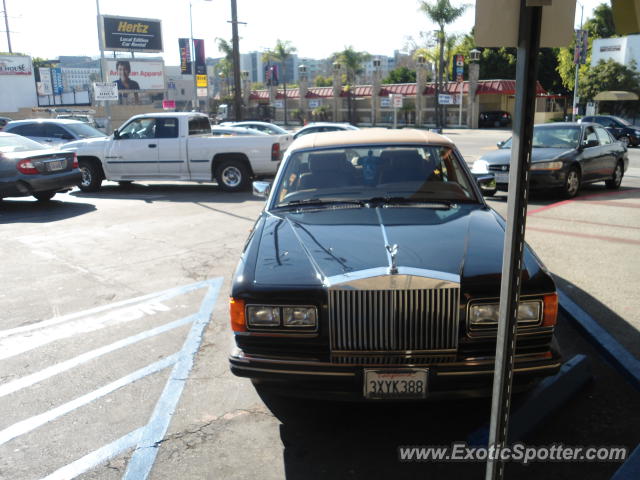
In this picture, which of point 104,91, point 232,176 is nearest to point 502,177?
point 232,176

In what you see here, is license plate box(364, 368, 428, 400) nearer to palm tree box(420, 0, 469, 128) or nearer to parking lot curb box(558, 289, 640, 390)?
parking lot curb box(558, 289, 640, 390)

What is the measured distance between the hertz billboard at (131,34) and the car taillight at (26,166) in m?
Result: 51.0

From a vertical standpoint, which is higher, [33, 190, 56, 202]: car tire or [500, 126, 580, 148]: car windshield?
[500, 126, 580, 148]: car windshield

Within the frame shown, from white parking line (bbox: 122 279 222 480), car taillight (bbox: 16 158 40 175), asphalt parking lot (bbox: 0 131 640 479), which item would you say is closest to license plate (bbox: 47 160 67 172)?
car taillight (bbox: 16 158 40 175)

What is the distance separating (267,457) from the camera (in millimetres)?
3393

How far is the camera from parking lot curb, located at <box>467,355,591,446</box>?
345 centimetres

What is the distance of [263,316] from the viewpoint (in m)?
3.37

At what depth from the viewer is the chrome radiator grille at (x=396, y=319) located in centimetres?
318

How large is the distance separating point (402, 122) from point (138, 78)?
2802 cm

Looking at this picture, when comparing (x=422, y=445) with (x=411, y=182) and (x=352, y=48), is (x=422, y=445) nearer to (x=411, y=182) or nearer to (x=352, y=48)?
(x=411, y=182)

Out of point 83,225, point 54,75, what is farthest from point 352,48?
point 83,225

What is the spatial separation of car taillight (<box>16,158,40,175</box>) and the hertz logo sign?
52.2 m

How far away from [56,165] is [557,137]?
34.8ft

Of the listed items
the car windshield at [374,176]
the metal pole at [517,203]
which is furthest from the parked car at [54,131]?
the metal pole at [517,203]
